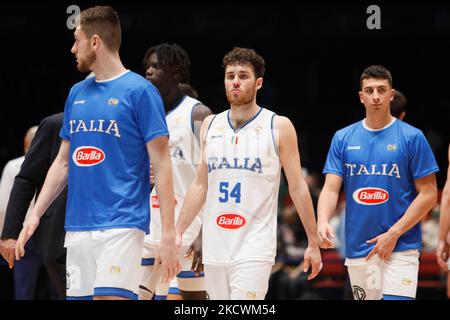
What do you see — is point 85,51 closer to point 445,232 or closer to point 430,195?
point 430,195

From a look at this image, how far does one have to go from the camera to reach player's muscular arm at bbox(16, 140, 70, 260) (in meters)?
5.53

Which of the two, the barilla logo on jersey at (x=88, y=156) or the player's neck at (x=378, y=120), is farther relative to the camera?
the player's neck at (x=378, y=120)

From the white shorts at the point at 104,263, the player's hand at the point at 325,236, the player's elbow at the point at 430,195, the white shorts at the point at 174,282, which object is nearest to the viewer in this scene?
the white shorts at the point at 104,263

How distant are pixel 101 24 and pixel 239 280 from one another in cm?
201

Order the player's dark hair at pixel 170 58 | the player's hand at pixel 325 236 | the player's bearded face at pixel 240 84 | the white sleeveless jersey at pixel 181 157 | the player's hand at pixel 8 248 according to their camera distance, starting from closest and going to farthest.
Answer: the player's hand at pixel 8 248 < the player's bearded face at pixel 240 84 < the player's hand at pixel 325 236 < the white sleeveless jersey at pixel 181 157 < the player's dark hair at pixel 170 58

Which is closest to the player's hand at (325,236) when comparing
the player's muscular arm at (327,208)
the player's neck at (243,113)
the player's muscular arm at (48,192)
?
the player's muscular arm at (327,208)

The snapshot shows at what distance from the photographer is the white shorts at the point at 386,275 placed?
22.6 feet

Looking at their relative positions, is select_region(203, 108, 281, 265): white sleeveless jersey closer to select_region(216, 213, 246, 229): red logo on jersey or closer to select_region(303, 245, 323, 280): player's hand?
select_region(216, 213, 246, 229): red logo on jersey

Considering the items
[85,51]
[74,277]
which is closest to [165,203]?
[74,277]

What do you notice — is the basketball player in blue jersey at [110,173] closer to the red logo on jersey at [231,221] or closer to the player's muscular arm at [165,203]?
the player's muscular arm at [165,203]

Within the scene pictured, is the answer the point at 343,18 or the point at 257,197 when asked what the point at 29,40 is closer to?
the point at 343,18

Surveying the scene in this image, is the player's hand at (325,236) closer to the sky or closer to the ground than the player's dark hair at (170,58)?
closer to the ground

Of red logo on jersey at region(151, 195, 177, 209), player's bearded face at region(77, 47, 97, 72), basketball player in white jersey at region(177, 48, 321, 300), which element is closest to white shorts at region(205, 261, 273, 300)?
basketball player in white jersey at region(177, 48, 321, 300)

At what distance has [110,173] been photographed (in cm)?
534
